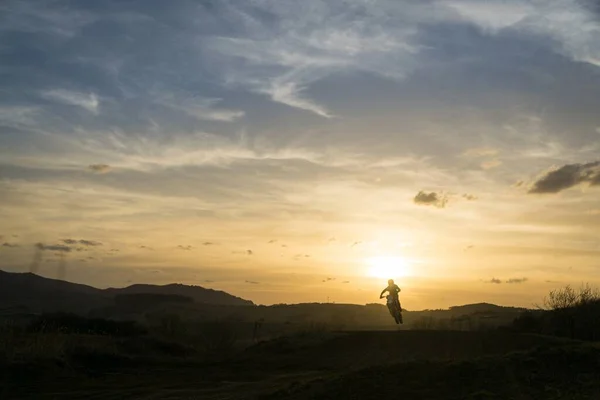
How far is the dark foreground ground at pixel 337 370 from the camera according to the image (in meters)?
15.1

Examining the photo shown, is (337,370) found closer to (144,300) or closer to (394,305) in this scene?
(394,305)

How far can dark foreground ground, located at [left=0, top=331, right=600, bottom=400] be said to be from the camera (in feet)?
49.4

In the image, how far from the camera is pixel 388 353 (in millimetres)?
22109

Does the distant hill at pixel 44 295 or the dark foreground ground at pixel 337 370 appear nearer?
the dark foreground ground at pixel 337 370

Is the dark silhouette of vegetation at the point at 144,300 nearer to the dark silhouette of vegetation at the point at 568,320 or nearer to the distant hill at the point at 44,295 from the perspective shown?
the distant hill at the point at 44,295

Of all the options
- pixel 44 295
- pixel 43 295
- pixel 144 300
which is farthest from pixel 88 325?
pixel 44 295

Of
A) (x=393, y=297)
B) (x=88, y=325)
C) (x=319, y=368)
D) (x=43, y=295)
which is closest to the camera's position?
(x=319, y=368)

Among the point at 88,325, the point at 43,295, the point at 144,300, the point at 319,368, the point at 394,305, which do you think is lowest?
the point at 319,368

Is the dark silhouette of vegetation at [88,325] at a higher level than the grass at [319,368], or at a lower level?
higher

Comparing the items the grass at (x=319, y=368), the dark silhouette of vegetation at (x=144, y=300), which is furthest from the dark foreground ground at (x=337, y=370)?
the dark silhouette of vegetation at (x=144, y=300)

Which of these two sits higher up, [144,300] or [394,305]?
[144,300]

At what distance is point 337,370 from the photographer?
2016 centimetres

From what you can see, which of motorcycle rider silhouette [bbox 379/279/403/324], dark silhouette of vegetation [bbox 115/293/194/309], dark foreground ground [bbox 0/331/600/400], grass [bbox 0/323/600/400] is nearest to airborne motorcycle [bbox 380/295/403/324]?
motorcycle rider silhouette [bbox 379/279/403/324]

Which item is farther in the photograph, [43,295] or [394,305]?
[43,295]
